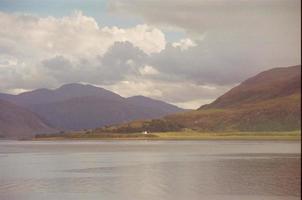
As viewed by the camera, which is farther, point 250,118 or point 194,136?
point 250,118

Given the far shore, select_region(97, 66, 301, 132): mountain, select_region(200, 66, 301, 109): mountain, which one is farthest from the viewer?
select_region(200, 66, 301, 109): mountain

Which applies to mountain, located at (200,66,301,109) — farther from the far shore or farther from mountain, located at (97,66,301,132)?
the far shore

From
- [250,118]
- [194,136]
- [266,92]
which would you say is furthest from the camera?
[266,92]

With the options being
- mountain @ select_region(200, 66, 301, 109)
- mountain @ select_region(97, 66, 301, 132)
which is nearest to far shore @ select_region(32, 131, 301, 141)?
mountain @ select_region(97, 66, 301, 132)

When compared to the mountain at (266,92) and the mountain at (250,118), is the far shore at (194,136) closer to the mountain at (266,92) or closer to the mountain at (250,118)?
the mountain at (250,118)

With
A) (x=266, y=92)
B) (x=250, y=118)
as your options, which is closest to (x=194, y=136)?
(x=250, y=118)

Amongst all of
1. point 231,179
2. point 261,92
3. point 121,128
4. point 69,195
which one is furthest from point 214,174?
point 261,92

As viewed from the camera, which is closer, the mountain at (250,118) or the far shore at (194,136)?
the far shore at (194,136)

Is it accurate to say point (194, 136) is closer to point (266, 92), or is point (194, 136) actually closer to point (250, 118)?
point (250, 118)

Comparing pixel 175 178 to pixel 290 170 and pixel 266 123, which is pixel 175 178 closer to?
pixel 290 170

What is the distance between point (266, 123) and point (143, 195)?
115565 mm

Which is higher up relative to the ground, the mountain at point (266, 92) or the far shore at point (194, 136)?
the mountain at point (266, 92)

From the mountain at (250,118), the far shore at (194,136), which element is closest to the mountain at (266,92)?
the mountain at (250,118)

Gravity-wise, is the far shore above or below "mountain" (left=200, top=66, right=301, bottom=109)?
below
